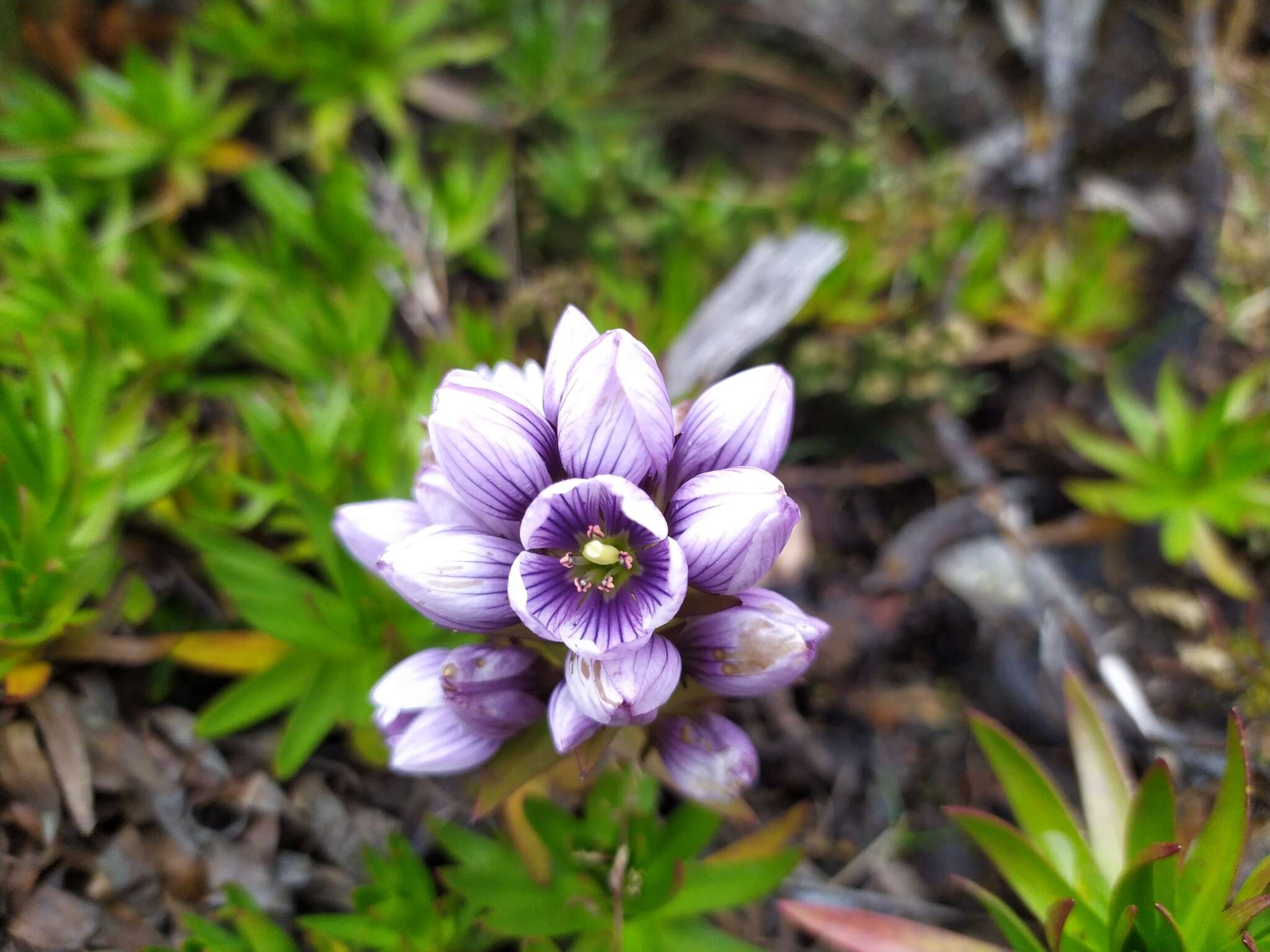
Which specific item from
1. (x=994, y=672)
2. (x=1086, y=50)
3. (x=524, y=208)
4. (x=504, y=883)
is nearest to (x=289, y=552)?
(x=504, y=883)

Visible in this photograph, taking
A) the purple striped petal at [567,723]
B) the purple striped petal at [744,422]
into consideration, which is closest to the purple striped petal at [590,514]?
the purple striped petal at [744,422]

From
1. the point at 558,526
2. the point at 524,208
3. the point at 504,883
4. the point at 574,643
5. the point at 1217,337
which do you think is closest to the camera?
the point at 574,643

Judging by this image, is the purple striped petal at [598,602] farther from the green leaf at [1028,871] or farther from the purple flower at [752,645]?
the green leaf at [1028,871]

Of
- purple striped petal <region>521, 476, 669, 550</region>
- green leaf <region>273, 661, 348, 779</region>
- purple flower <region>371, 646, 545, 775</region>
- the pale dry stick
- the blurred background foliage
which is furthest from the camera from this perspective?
the pale dry stick

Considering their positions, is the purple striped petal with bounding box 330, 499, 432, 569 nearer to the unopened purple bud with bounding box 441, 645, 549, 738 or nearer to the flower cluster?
the flower cluster

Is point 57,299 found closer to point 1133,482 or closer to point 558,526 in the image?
point 558,526

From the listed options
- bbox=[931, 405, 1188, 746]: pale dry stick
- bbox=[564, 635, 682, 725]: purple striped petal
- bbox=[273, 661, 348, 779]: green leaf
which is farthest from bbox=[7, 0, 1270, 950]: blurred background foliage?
bbox=[564, 635, 682, 725]: purple striped petal
